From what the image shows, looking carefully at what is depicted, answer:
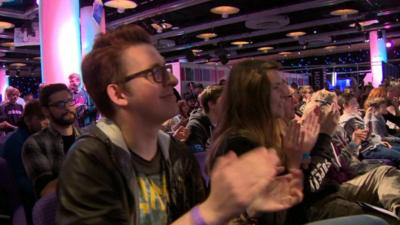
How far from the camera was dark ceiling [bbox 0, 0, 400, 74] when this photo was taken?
11.8 meters

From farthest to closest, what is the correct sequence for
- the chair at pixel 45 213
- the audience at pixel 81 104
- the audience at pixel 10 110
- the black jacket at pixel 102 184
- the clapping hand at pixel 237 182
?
1. the audience at pixel 10 110
2. the audience at pixel 81 104
3. the chair at pixel 45 213
4. the black jacket at pixel 102 184
5. the clapping hand at pixel 237 182

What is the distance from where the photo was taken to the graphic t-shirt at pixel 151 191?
1163mm

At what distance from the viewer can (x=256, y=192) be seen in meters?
0.81

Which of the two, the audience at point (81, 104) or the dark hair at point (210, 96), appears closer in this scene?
the dark hair at point (210, 96)

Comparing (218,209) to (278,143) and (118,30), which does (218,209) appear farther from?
(278,143)

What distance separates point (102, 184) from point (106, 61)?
0.37 m

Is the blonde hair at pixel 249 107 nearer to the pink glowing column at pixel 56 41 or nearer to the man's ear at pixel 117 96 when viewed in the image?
the man's ear at pixel 117 96

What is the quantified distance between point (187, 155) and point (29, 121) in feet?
8.27

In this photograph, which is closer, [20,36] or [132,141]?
[132,141]

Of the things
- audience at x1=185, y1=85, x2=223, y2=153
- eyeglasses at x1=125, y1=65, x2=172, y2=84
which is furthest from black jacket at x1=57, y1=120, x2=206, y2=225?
audience at x1=185, y1=85, x2=223, y2=153

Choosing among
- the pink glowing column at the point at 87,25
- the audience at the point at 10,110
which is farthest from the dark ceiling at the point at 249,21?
the audience at the point at 10,110

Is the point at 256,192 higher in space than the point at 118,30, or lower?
lower

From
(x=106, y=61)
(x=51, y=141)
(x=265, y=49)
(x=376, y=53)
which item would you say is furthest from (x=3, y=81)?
(x=106, y=61)

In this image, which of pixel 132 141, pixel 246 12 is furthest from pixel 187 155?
pixel 246 12
